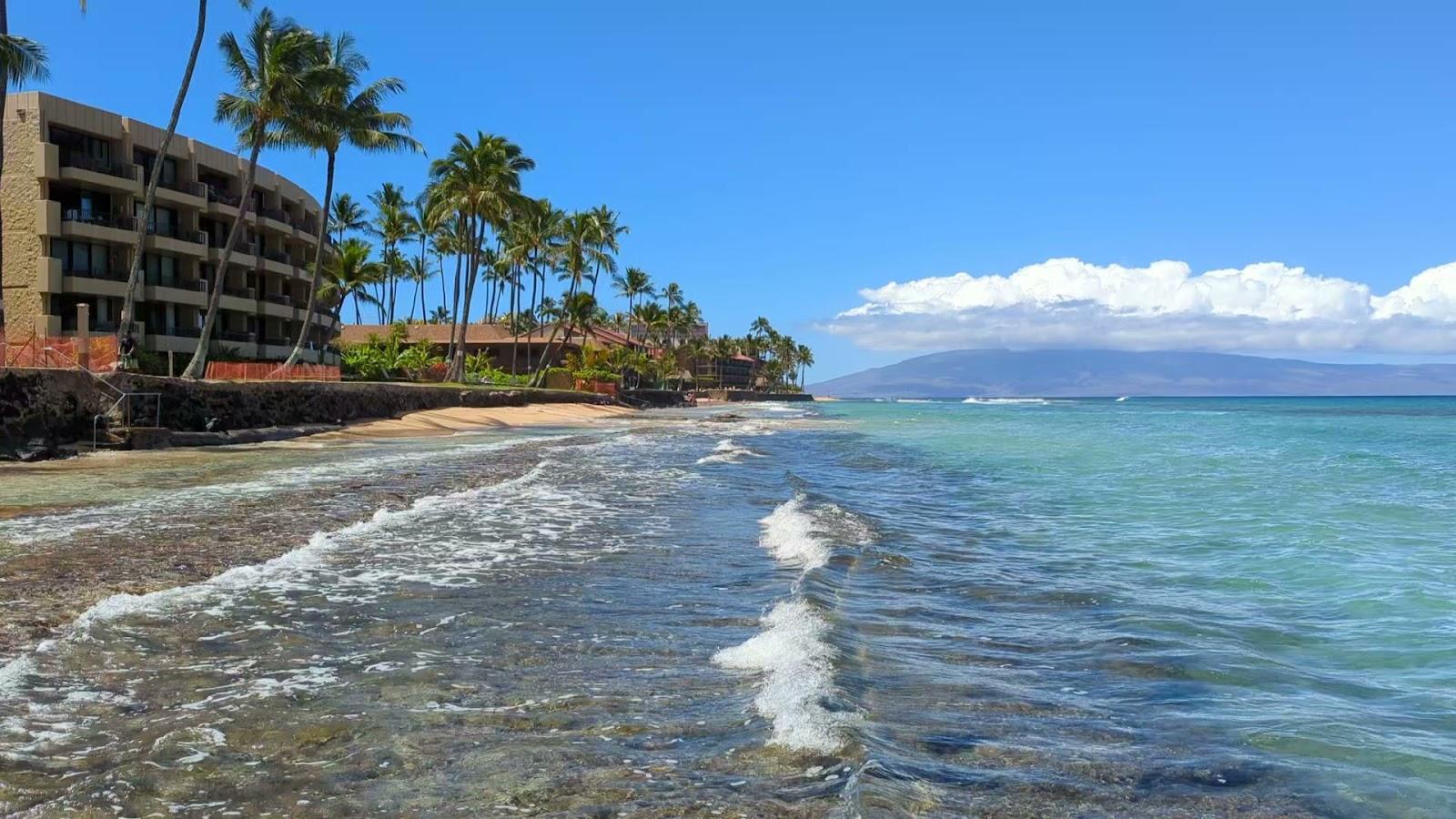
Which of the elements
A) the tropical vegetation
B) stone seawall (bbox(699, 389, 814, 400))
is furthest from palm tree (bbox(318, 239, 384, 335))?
stone seawall (bbox(699, 389, 814, 400))

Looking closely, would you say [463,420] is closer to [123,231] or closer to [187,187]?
[123,231]

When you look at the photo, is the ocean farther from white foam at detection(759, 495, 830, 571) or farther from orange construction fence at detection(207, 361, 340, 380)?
orange construction fence at detection(207, 361, 340, 380)

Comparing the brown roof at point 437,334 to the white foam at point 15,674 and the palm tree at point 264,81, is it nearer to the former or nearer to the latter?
the palm tree at point 264,81

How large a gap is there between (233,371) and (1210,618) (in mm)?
31353

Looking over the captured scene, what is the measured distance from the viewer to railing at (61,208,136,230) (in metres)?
40.9

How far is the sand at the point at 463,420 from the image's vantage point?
34.7 metres

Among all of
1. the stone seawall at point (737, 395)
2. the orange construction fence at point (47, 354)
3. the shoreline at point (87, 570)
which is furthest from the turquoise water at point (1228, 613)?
the stone seawall at point (737, 395)

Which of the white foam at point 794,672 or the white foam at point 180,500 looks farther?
the white foam at point 180,500

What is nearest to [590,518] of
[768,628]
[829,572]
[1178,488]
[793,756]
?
[829,572]

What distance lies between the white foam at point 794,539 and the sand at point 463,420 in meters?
21.8

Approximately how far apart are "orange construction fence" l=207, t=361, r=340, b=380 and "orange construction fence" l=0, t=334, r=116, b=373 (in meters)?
6.77

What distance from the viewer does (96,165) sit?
41438 mm

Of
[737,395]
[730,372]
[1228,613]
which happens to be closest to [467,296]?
[1228,613]

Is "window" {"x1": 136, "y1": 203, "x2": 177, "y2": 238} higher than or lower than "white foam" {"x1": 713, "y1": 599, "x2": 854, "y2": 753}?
higher
